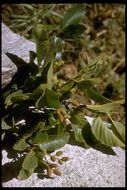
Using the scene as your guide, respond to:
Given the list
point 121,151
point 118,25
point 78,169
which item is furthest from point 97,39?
point 78,169

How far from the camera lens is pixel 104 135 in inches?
66.0

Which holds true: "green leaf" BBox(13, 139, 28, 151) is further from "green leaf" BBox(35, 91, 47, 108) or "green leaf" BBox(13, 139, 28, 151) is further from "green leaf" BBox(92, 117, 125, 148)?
"green leaf" BBox(92, 117, 125, 148)

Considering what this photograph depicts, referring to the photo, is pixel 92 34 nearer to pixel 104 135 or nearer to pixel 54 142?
pixel 104 135

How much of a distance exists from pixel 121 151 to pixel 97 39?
1267mm

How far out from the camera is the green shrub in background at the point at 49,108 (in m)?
1.54

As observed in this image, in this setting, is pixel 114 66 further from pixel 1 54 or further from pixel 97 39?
pixel 1 54

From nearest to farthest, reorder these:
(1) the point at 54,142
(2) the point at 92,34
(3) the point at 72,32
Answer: (1) the point at 54,142 → (3) the point at 72,32 → (2) the point at 92,34

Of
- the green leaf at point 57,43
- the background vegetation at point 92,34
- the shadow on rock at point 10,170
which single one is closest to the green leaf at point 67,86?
the green leaf at point 57,43

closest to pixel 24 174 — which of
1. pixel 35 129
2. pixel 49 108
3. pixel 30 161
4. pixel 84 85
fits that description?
pixel 30 161

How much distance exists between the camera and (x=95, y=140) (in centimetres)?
174

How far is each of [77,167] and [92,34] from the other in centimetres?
147

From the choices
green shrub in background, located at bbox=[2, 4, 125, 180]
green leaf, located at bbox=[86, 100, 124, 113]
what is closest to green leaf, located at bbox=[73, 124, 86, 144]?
green shrub in background, located at bbox=[2, 4, 125, 180]

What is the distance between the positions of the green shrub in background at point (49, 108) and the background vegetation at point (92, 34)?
889 mm

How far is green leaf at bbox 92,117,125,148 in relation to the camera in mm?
1669
